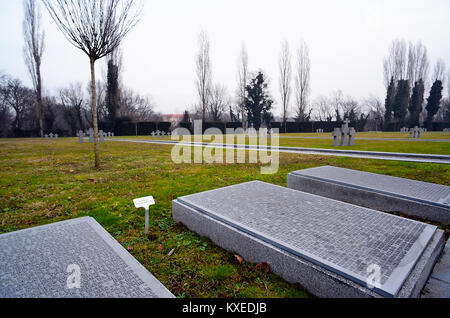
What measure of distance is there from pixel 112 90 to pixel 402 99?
44817 millimetres

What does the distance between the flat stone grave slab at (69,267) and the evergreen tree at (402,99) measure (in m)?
49.1

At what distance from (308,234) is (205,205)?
4.67 feet

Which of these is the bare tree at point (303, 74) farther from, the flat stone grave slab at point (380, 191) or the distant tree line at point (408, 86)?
the flat stone grave slab at point (380, 191)

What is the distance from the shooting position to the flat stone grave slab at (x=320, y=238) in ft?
6.03

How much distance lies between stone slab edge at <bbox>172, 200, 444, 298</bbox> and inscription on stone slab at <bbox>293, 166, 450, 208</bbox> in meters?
1.17

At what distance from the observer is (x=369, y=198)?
386 cm

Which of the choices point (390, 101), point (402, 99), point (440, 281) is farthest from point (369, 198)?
point (390, 101)

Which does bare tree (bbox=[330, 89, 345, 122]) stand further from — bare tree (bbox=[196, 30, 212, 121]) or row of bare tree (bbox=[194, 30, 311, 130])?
bare tree (bbox=[196, 30, 212, 121])

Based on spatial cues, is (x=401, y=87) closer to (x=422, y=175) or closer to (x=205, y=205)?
(x=422, y=175)

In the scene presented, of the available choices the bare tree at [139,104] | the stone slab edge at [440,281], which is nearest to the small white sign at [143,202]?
the stone slab edge at [440,281]

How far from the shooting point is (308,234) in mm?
2439

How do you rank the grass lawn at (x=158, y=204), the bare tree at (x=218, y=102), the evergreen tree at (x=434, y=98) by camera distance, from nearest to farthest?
the grass lawn at (x=158, y=204)
the evergreen tree at (x=434, y=98)
the bare tree at (x=218, y=102)

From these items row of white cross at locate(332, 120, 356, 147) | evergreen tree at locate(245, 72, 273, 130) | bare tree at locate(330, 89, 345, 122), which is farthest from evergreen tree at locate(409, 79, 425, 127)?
row of white cross at locate(332, 120, 356, 147)

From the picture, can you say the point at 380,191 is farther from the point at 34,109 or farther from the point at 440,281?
the point at 34,109
